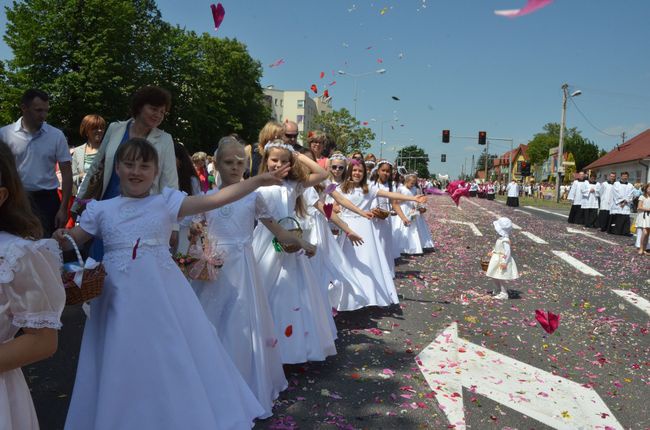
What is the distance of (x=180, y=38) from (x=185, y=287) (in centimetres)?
3694

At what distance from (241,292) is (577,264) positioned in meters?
9.90

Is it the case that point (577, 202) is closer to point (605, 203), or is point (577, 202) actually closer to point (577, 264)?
point (605, 203)

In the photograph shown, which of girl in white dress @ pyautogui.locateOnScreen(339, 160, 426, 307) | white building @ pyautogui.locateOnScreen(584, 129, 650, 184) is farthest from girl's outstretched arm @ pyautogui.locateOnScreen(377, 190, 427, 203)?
white building @ pyautogui.locateOnScreen(584, 129, 650, 184)

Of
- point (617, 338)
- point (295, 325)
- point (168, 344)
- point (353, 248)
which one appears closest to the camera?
point (168, 344)

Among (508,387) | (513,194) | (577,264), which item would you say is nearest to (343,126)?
(513,194)

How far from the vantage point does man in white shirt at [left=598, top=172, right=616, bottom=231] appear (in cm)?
2062

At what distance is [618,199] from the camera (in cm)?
1934

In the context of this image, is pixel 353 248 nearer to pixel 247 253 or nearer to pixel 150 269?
pixel 247 253

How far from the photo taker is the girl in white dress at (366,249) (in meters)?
6.51

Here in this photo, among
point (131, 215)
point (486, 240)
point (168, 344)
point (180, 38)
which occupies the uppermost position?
point (180, 38)

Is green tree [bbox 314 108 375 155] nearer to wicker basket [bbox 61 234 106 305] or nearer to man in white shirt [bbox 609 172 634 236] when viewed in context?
man in white shirt [bbox 609 172 634 236]

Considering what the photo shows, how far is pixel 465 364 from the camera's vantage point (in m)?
4.97

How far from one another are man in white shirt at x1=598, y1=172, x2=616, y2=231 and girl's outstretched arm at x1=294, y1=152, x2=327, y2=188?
18632 millimetres

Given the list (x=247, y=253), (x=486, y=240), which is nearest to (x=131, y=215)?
(x=247, y=253)
